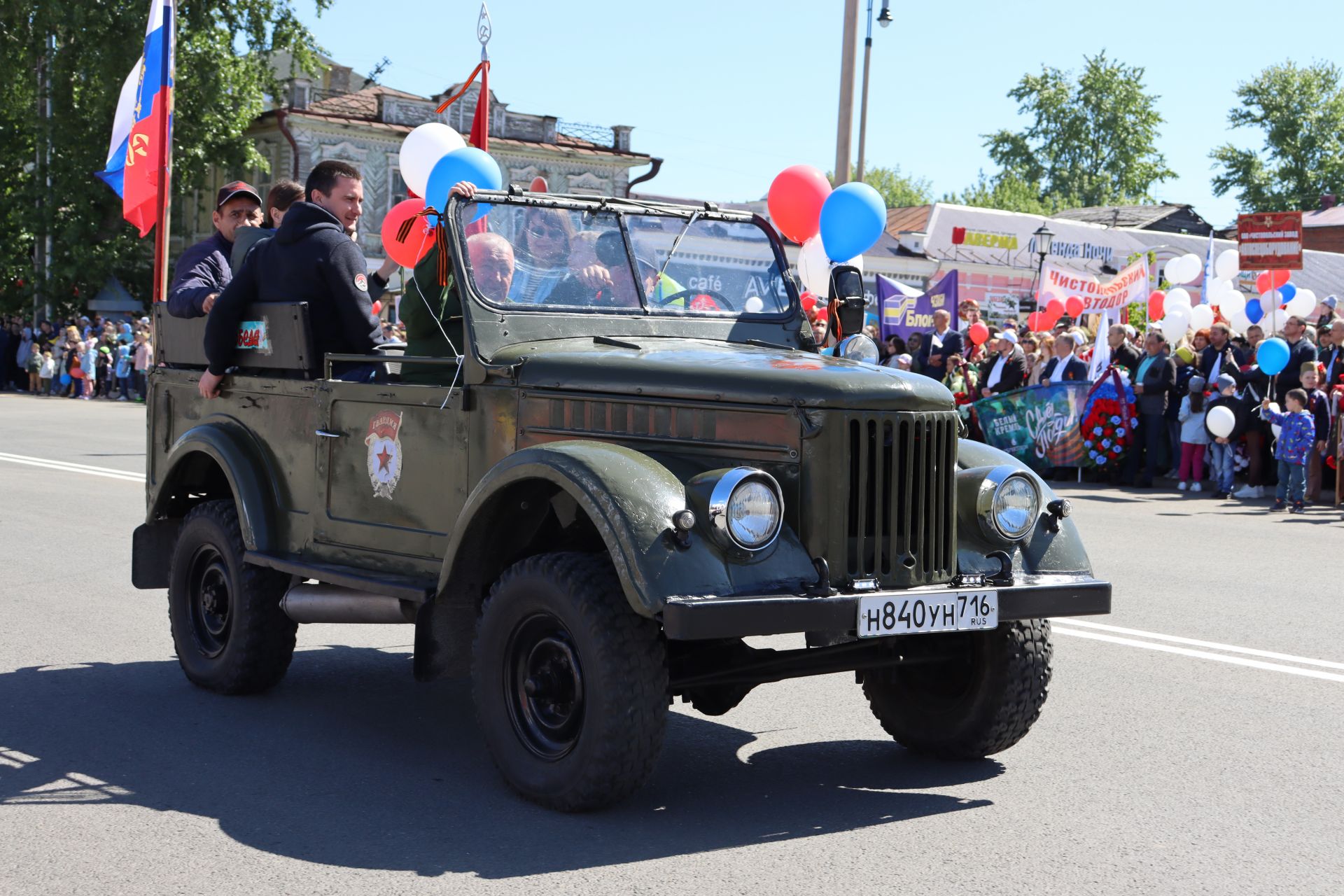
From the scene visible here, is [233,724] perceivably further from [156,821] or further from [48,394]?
[48,394]

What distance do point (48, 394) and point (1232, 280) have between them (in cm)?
2547

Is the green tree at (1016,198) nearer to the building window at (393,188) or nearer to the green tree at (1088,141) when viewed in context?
the green tree at (1088,141)

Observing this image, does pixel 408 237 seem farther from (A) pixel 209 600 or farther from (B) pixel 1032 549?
(B) pixel 1032 549

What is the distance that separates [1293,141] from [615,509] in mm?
88877

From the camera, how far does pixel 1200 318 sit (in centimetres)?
1822

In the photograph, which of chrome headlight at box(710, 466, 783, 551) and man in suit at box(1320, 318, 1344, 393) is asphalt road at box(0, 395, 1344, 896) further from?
man in suit at box(1320, 318, 1344, 393)

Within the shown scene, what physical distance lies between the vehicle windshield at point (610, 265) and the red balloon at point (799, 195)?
15.8 ft

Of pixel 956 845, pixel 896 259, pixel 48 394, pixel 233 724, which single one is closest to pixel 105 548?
pixel 233 724

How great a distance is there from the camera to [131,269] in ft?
144

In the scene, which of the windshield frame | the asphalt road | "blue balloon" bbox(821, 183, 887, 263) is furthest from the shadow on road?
"blue balloon" bbox(821, 183, 887, 263)

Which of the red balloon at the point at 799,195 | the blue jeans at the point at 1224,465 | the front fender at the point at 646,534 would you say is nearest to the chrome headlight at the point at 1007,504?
the front fender at the point at 646,534

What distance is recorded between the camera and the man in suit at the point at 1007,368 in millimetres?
18500

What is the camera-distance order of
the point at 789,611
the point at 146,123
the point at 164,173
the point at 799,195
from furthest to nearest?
the point at 146,123, the point at 164,173, the point at 799,195, the point at 789,611

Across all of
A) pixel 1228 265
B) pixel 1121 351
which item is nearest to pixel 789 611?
pixel 1121 351
